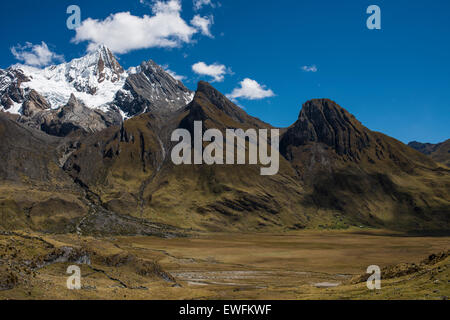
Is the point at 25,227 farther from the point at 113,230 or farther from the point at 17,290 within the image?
the point at 17,290

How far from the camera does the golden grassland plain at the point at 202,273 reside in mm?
42406

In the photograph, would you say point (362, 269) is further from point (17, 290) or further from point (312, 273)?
point (17, 290)

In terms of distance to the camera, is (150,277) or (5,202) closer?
(150,277)

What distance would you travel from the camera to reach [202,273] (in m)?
93.2

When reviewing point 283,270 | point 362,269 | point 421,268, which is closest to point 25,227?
point 283,270

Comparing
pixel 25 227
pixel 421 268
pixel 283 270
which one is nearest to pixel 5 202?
pixel 25 227

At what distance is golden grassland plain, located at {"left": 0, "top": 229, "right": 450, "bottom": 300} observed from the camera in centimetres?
4241

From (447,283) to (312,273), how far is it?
184ft

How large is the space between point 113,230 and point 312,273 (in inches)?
4928

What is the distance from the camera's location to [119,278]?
194 ft
